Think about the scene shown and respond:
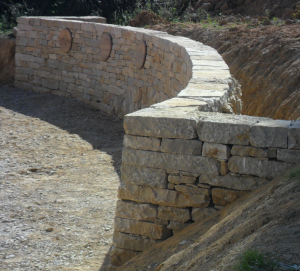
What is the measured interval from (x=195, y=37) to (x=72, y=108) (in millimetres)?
3396

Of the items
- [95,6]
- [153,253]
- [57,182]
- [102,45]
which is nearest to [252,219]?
[153,253]

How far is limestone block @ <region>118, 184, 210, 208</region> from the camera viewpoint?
3646mm

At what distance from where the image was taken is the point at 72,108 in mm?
10070

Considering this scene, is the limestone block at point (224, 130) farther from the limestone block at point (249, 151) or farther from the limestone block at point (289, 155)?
the limestone block at point (289, 155)

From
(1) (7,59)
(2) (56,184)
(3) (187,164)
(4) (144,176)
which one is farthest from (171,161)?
(1) (7,59)

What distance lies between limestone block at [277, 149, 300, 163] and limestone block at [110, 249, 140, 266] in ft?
4.95

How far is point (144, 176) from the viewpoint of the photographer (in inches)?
148

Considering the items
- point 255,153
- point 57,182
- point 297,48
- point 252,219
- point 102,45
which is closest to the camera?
point 252,219

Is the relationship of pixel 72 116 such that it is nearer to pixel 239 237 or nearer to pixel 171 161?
pixel 171 161

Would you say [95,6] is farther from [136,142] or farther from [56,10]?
[136,142]

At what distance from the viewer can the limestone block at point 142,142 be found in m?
3.66

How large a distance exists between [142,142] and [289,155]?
1.17m

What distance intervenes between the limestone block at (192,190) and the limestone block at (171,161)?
148 mm

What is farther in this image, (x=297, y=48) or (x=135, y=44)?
(x=135, y=44)
